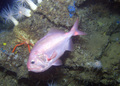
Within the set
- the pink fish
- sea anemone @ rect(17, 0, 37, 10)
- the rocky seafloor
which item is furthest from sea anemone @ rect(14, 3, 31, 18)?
the pink fish

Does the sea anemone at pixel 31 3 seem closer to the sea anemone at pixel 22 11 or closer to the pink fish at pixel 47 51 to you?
the sea anemone at pixel 22 11

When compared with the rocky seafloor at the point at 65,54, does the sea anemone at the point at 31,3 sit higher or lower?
higher

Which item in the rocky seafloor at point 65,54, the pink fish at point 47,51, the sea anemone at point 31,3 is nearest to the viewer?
the pink fish at point 47,51

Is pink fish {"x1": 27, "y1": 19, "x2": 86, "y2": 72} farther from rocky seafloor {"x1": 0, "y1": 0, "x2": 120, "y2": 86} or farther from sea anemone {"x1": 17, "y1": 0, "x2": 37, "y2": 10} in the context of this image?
sea anemone {"x1": 17, "y1": 0, "x2": 37, "y2": 10}

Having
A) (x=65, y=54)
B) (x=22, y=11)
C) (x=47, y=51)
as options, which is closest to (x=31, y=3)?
(x=22, y=11)

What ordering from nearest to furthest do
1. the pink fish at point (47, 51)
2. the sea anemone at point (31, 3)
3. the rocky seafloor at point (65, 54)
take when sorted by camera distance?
1. the pink fish at point (47, 51)
2. the rocky seafloor at point (65, 54)
3. the sea anemone at point (31, 3)

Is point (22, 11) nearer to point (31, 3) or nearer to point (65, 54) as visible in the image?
point (31, 3)

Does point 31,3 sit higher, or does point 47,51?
point 31,3

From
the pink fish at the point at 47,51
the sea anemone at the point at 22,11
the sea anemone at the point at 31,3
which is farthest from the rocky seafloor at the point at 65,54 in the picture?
the pink fish at the point at 47,51

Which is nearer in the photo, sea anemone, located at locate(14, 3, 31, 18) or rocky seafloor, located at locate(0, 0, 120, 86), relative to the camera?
rocky seafloor, located at locate(0, 0, 120, 86)

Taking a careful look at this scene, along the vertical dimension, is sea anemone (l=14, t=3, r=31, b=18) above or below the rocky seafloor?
above

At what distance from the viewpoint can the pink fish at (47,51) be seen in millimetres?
2088

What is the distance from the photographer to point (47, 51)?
7.15ft

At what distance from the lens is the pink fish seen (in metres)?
2.09
